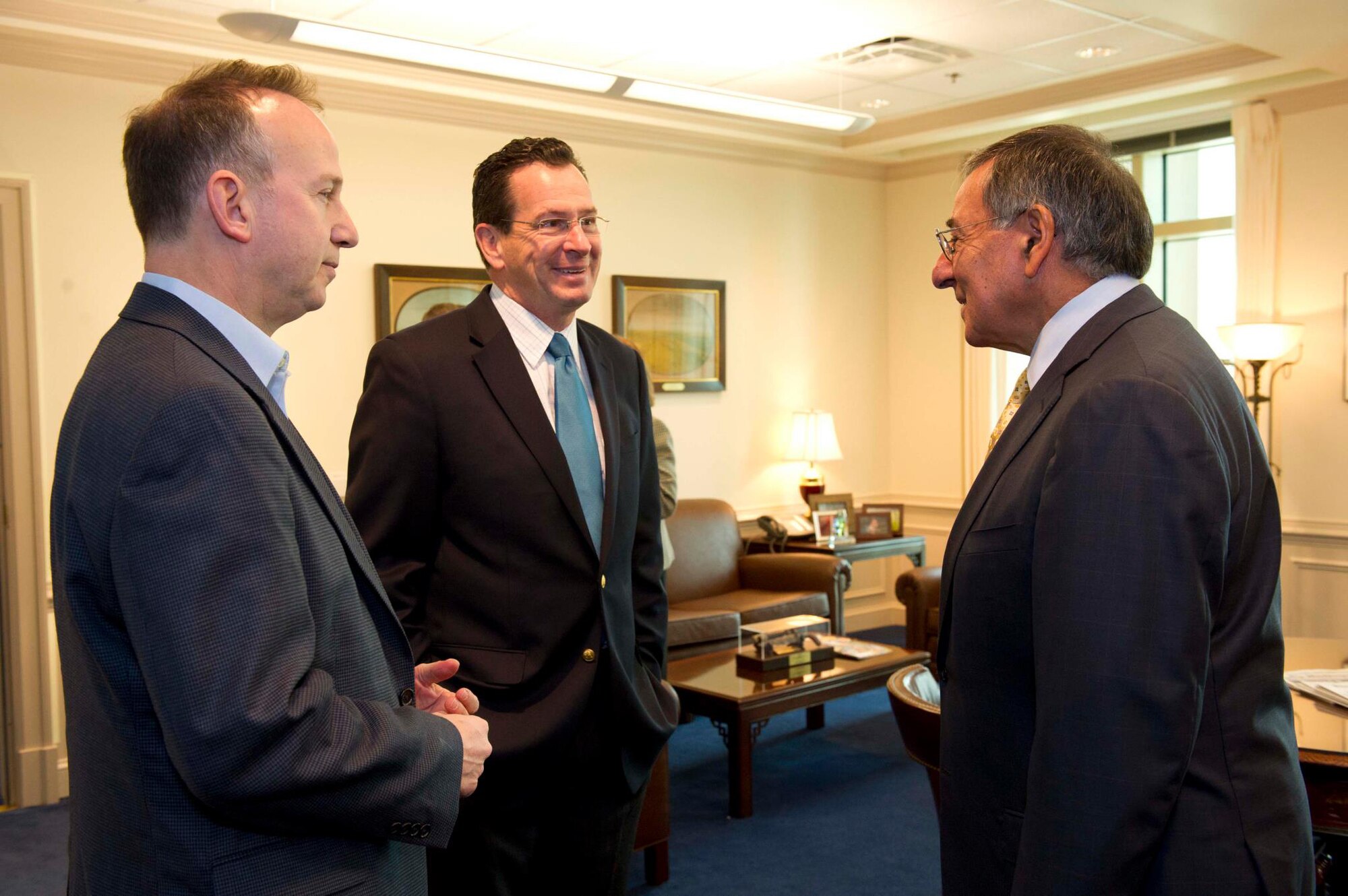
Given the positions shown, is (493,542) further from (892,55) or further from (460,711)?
(892,55)

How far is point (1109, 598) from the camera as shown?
1.33 m

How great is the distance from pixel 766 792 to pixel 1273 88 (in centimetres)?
474

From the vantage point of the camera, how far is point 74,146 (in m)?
4.91

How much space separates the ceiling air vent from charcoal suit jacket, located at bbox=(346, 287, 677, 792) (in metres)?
4.03

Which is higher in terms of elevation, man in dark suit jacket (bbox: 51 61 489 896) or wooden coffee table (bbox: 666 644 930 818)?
man in dark suit jacket (bbox: 51 61 489 896)

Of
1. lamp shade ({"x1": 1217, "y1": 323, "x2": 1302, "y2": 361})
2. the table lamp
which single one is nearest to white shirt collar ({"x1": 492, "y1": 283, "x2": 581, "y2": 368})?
lamp shade ({"x1": 1217, "y1": 323, "x2": 1302, "y2": 361})

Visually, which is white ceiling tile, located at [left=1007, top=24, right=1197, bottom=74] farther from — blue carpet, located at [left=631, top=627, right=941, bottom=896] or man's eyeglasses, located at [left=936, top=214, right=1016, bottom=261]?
man's eyeglasses, located at [left=936, top=214, right=1016, bottom=261]

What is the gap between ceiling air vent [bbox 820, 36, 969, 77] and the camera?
5488 mm

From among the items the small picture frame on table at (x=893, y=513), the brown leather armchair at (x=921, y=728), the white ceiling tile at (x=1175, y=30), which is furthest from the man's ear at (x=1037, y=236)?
the small picture frame on table at (x=893, y=513)

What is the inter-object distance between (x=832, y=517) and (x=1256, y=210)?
9.99ft

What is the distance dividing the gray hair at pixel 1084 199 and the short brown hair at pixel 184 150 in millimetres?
990

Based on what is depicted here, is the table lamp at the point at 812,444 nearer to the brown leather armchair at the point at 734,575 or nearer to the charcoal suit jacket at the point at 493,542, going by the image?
the brown leather armchair at the point at 734,575

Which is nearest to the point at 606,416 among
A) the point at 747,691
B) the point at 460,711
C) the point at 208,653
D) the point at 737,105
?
the point at 460,711

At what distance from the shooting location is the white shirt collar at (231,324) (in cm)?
130
